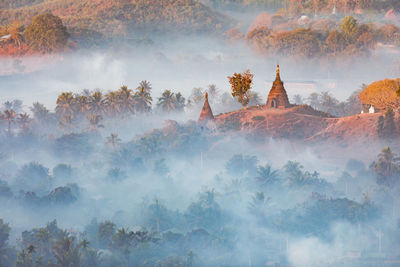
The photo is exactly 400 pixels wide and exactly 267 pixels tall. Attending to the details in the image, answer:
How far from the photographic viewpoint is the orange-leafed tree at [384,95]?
131625 mm

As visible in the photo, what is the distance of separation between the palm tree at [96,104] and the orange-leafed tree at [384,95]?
73.4 m


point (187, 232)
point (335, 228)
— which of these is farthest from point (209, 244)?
point (335, 228)

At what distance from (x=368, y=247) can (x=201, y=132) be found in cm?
4940

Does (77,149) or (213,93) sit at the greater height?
(213,93)

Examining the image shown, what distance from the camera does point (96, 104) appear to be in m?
157

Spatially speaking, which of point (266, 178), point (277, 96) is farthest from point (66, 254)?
point (277, 96)

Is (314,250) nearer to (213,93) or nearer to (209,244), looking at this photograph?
(209,244)

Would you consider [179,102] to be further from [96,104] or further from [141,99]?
[96,104]

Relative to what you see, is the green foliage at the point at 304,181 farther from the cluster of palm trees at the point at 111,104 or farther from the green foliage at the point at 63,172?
the green foliage at the point at 63,172

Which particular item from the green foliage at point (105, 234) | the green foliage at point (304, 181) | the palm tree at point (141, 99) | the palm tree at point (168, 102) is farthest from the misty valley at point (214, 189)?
the palm tree at point (168, 102)

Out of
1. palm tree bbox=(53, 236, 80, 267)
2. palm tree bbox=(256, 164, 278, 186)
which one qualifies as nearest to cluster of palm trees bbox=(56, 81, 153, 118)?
palm tree bbox=(256, 164, 278, 186)

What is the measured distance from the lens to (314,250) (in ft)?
336

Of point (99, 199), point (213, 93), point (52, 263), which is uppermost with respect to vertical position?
point (213, 93)

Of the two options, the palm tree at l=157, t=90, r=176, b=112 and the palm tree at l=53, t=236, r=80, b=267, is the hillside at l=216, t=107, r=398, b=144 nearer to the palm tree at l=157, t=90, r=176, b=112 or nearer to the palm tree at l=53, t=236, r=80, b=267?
the palm tree at l=157, t=90, r=176, b=112
